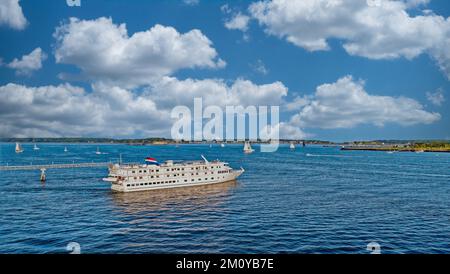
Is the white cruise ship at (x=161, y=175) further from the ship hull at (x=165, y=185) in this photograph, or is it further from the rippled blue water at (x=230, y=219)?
the rippled blue water at (x=230, y=219)

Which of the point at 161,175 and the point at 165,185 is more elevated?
the point at 161,175

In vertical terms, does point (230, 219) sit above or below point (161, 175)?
below

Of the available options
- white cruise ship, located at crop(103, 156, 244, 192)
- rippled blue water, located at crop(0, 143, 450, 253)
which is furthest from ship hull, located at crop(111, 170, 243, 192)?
rippled blue water, located at crop(0, 143, 450, 253)

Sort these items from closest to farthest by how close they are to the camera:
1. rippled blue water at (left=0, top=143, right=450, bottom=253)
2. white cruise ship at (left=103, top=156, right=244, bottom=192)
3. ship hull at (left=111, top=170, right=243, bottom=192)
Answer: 1. rippled blue water at (left=0, top=143, right=450, bottom=253)
2. ship hull at (left=111, top=170, right=243, bottom=192)
3. white cruise ship at (left=103, top=156, right=244, bottom=192)

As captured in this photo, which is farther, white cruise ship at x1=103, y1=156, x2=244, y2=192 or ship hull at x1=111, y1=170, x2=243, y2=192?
white cruise ship at x1=103, y1=156, x2=244, y2=192

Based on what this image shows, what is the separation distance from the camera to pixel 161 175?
41.7 metres

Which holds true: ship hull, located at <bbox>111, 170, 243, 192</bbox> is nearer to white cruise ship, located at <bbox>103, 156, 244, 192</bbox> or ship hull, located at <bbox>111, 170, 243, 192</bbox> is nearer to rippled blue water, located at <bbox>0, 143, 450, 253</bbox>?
white cruise ship, located at <bbox>103, 156, 244, 192</bbox>

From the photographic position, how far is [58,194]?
117ft

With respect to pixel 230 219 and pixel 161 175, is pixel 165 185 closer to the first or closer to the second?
pixel 161 175

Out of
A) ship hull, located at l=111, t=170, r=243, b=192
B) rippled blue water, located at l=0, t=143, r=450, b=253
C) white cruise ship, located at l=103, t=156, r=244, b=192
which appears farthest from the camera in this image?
white cruise ship, located at l=103, t=156, r=244, b=192

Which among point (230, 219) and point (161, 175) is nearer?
point (230, 219)

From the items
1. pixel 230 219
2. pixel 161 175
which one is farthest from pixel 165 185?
pixel 230 219

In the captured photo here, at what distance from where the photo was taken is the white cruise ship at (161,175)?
130 ft

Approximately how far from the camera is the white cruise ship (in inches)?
1560
